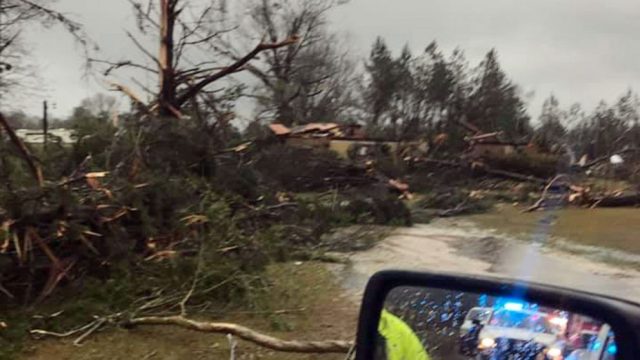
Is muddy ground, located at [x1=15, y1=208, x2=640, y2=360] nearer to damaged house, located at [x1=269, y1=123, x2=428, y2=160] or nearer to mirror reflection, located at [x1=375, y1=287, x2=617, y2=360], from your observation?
mirror reflection, located at [x1=375, y1=287, x2=617, y2=360]

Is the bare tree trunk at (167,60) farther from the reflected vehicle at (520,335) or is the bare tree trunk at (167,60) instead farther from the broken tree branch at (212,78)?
the reflected vehicle at (520,335)

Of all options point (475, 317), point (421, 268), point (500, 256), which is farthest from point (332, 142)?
point (475, 317)

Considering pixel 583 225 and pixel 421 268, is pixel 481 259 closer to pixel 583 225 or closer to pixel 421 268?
pixel 583 225

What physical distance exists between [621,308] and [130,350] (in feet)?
16.8

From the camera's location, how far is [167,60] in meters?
11.7

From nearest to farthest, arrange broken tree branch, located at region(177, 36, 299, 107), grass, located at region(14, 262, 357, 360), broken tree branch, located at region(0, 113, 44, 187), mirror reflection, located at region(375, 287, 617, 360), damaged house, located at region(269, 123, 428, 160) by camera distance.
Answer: mirror reflection, located at region(375, 287, 617, 360) → grass, located at region(14, 262, 357, 360) → broken tree branch, located at region(0, 113, 44, 187) → broken tree branch, located at region(177, 36, 299, 107) → damaged house, located at region(269, 123, 428, 160)

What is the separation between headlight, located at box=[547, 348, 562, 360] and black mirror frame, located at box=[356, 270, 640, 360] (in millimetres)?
91

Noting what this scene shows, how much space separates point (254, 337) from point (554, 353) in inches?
178

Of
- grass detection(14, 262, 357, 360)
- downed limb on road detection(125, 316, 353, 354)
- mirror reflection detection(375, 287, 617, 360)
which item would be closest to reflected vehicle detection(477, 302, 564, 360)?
mirror reflection detection(375, 287, 617, 360)

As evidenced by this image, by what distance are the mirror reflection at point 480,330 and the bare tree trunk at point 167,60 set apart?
9.07 m

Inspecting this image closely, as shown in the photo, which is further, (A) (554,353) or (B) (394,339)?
(B) (394,339)

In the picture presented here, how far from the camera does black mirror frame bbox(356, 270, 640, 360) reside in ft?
4.82

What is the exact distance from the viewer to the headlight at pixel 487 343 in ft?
5.83

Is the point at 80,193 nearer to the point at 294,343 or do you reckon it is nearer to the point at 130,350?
the point at 130,350
